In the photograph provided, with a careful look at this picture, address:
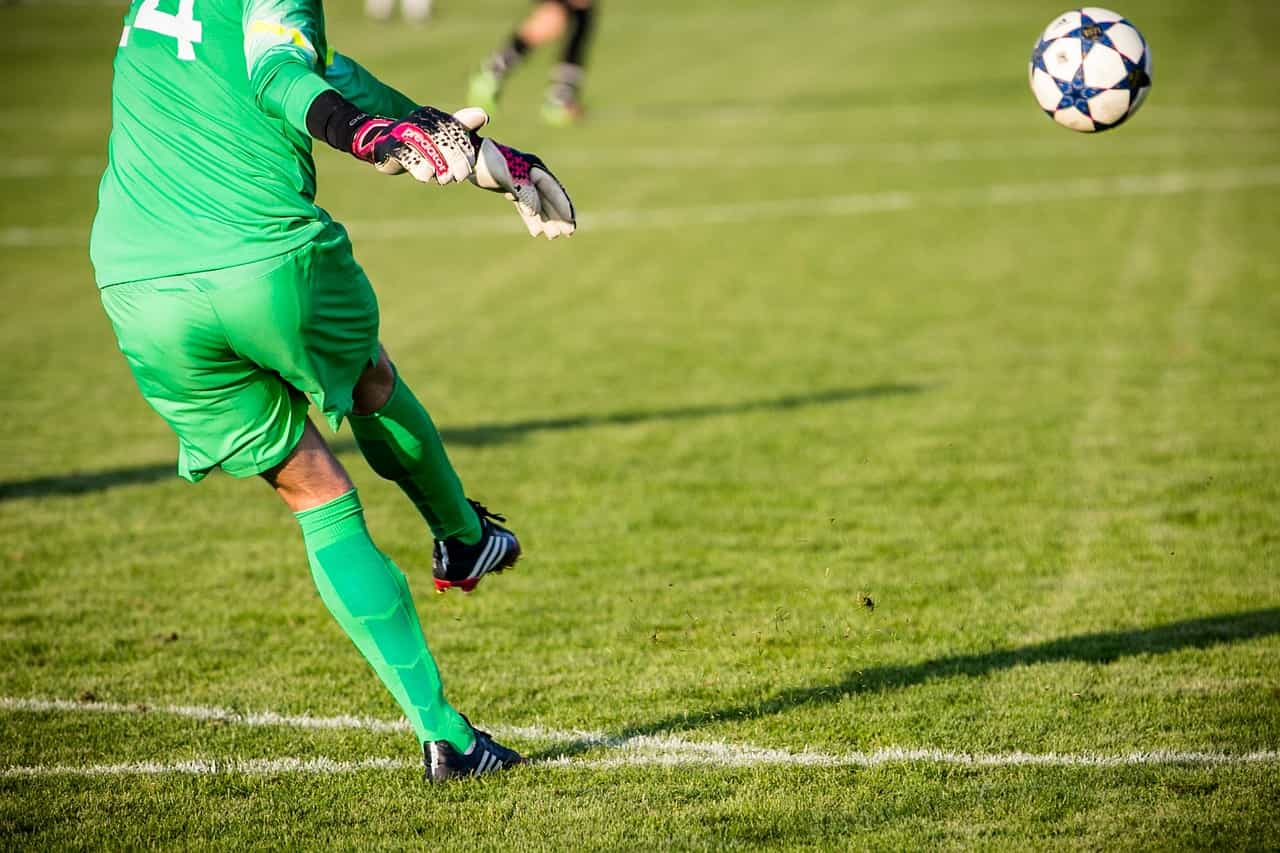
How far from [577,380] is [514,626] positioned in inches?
154

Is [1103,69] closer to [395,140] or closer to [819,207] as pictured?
[395,140]

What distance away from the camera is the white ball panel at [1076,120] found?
5832 millimetres

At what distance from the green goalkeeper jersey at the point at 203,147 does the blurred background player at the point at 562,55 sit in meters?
13.8

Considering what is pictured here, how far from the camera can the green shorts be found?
3.73 metres

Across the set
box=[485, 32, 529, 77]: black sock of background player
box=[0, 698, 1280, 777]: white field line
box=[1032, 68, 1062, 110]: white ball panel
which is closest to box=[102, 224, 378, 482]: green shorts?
box=[0, 698, 1280, 777]: white field line

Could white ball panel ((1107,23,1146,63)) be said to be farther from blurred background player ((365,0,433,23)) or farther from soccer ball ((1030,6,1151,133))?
blurred background player ((365,0,433,23))

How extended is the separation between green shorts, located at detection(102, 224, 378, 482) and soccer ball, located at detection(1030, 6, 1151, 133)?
3125 millimetres

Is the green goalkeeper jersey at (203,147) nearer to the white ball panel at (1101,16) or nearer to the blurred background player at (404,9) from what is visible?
the white ball panel at (1101,16)

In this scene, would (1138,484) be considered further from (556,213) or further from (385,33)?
(385,33)

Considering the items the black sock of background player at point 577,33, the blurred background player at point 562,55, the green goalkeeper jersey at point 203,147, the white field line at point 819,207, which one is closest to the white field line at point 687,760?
the green goalkeeper jersey at point 203,147

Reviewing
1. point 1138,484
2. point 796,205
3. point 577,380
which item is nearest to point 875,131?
point 796,205

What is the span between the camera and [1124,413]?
26.8 feet

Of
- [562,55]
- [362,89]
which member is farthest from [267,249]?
[562,55]

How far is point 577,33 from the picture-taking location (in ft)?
60.5
